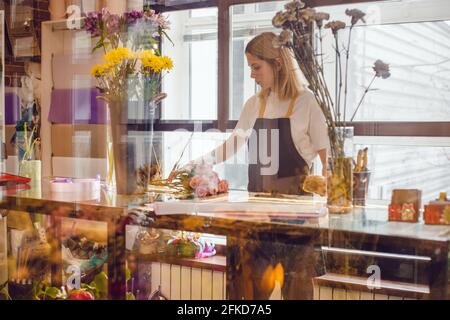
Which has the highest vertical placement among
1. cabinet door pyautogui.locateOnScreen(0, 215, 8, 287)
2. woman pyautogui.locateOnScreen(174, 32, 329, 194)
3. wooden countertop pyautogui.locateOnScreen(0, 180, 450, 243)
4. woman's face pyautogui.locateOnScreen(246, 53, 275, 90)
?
woman's face pyautogui.locateOnScreen(246, 53, 275, 90)

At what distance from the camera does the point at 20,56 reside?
153 cm

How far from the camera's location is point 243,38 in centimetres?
125

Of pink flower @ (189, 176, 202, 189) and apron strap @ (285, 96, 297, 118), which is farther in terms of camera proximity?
pink flower @ (189, 176, 202, 189)

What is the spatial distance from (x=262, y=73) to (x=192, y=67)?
164 mm

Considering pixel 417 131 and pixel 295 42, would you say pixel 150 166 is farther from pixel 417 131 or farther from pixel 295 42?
pixel 417 131

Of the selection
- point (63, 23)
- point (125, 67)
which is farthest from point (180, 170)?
point (63, 23)

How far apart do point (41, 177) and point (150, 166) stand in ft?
1.07

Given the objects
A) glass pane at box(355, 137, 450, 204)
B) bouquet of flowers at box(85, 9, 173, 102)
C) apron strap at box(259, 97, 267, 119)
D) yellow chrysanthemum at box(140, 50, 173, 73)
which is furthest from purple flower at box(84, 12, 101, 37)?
glass pane at box(355, 137, 450, 204)

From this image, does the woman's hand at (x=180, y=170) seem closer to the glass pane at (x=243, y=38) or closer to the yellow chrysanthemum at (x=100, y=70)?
the glass pane at (x=243, y=38)

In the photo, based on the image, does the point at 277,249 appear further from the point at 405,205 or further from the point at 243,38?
the point at 243,38

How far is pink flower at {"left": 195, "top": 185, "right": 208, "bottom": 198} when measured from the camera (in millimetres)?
1312

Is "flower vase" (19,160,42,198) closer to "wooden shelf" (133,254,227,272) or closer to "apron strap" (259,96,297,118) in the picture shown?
"wooden shelf" (133,254,227,272)

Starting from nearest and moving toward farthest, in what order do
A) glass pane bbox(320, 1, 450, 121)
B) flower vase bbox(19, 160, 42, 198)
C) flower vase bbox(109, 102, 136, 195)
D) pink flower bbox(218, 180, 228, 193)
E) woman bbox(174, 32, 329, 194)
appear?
glass pane bbox(320, 1, 450, 121) → woman bbox(174, 32, 329, 194) → pink flower bbox(218, 180, 228, 193) → flower vase bbox(109, 102, 136, 195) → flower vase bbox(19, 160, 42, 198)

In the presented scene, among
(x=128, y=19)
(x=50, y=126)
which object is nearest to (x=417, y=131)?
(x=128, y=19)
